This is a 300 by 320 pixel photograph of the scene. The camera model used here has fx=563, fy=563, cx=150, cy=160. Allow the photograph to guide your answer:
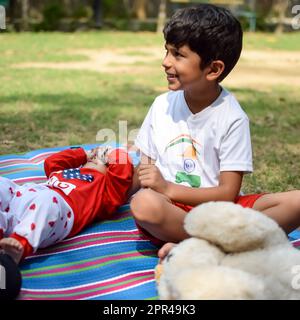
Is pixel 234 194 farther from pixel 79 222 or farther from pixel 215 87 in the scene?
pixel 79 222

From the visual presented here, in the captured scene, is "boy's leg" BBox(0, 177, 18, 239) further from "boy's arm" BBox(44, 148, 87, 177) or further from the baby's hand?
the baby's hand

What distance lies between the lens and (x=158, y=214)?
2.07 meters

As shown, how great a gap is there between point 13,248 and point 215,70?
41.3 inches

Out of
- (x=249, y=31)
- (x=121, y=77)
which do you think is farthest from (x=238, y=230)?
(x=249, y=31)

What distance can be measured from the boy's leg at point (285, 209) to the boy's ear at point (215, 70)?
0.54 meters

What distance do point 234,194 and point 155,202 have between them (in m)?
0.35

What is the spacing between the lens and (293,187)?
338cm

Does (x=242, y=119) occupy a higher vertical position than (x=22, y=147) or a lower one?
higher

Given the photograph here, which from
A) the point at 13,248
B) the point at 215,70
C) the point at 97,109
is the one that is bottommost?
the point at 97,109

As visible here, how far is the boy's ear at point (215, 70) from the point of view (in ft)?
7.45

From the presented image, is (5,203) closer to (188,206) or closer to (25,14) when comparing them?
(188,206)

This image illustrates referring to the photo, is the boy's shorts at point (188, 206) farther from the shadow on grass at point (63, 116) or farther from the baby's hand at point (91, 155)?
the shadow on grass at point (63, 116)

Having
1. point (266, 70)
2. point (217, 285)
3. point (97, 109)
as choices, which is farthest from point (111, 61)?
point (217, 285)
